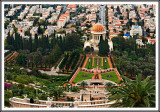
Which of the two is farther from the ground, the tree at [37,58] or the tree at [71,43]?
the tree at [71,43]

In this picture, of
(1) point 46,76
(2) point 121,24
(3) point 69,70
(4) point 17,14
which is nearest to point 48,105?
(1) point 46,76

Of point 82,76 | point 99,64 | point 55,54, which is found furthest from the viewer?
point 55,54

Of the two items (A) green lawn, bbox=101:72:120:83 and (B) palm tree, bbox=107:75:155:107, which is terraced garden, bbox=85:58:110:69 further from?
(B) palm tree, bbox=107:75:155:107

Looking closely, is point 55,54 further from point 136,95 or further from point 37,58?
point 136,95

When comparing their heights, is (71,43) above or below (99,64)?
above


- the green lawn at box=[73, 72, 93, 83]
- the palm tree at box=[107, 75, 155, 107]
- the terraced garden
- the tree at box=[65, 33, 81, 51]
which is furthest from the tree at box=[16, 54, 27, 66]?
the palm tree at box=[107, 75, 155, 107]

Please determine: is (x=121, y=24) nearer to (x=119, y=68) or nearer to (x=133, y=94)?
(x=119, y=68)

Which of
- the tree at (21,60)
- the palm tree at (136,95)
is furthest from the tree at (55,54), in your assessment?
the palm tree at (136,95)

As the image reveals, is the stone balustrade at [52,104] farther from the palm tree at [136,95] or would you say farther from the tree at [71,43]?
the tree at [71,43]

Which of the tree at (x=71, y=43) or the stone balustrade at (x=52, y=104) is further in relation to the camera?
the tree at (x=71, y=43)

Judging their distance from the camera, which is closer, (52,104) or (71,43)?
(52,104)

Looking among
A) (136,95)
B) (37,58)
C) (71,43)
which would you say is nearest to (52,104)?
(136,95)
